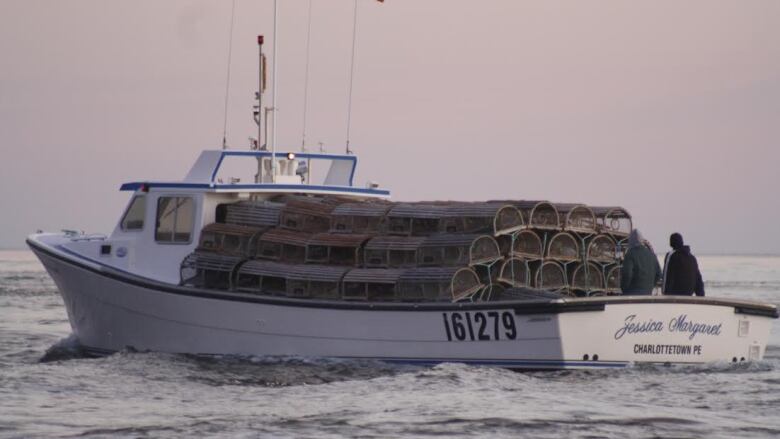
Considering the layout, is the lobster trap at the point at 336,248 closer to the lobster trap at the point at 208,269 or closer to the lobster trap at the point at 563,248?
the lobster trap at the point at 208,269

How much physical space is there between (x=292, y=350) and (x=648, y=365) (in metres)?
4.79

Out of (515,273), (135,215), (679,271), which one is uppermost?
(135,215)

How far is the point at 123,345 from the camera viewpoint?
69.8ft

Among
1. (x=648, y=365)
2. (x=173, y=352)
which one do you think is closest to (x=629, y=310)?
(x=648, y=365)

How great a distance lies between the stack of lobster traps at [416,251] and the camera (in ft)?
59.7

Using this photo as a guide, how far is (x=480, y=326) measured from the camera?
1742cm

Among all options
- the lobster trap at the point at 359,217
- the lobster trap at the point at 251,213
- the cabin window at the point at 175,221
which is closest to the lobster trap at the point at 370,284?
the lobster trap at the point at 359,217

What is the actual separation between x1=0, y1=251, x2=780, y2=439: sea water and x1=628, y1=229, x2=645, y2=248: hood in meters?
1.72

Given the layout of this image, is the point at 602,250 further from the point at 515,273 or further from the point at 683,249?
the point at 515,273

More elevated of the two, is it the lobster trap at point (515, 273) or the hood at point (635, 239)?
the hood at point (635, 239)

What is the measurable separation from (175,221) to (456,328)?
5780mm

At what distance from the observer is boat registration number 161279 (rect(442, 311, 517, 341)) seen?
17.3 m

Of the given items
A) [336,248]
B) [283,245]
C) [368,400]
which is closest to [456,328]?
[368,400]

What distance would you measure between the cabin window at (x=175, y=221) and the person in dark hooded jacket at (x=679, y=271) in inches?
285
